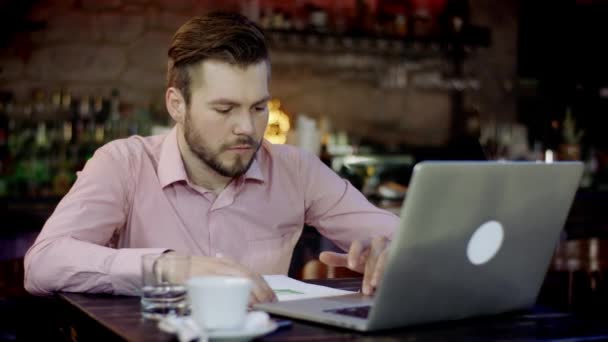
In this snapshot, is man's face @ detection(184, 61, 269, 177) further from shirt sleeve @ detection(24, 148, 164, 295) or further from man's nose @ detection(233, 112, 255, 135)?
shirt sleeve @ detection(24, 148, 164, 295)

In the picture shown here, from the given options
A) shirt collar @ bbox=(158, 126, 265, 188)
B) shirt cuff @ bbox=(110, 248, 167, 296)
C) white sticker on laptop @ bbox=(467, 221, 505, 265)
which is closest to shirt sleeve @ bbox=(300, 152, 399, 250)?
shirt collar @ bbox=(158, 126, 265, 188)

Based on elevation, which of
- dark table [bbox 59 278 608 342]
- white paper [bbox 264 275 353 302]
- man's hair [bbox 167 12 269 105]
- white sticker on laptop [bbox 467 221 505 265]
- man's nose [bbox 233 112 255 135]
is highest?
man's hair [bbox 167 12 269 105]

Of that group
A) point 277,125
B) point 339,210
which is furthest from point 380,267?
point 277,125

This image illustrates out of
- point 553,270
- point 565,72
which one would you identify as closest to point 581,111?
point 565,72

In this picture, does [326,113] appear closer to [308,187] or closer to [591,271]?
[591,271]

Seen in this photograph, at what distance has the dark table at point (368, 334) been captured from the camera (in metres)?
1.26

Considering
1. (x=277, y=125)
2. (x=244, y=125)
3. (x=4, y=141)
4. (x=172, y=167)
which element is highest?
(x=244, y=125)

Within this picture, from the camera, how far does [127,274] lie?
1.60 meters

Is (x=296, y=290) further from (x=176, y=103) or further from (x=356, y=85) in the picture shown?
(x=356, y=85)

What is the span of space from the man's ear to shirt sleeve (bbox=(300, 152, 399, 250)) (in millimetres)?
353

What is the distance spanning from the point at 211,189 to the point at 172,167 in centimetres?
11

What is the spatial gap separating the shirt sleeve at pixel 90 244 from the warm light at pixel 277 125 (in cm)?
283

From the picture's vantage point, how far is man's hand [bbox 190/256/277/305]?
145cm

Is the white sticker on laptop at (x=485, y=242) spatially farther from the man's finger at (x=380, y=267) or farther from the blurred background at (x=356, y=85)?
the blurred background at (x=356, y=85)
